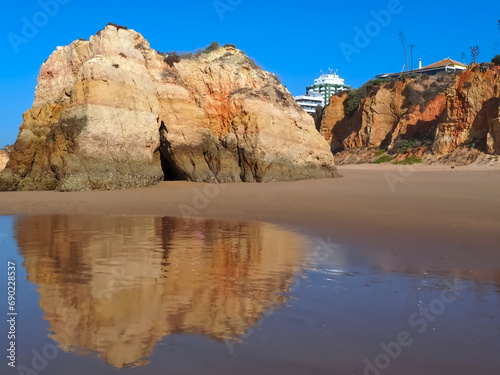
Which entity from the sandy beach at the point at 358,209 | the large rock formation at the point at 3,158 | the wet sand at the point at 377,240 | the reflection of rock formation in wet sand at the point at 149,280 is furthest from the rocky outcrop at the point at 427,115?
the large rock formation at the point at 3,158

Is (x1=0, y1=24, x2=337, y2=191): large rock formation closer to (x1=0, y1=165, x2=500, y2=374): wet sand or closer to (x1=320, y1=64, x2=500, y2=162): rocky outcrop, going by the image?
(x1=0, y1=165, x2=500, y2=374): wet sand

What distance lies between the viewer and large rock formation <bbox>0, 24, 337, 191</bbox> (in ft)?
46.6

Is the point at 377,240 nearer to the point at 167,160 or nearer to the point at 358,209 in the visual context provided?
the point at 358,209

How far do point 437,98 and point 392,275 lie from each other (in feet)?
108

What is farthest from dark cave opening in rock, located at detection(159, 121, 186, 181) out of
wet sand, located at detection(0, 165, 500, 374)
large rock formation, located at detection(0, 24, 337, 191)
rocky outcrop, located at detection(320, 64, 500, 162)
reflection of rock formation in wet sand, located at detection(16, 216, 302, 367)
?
rocky outcrop, located at detection(320, 64, 500, 162)

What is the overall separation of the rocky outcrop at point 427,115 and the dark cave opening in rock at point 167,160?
15.4 meters

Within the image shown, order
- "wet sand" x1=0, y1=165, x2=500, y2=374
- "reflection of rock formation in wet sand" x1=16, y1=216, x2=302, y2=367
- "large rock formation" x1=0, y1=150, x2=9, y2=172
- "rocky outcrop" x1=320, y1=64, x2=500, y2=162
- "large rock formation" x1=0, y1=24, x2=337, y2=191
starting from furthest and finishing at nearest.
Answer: "large rock formation" x1=0, y1=150, x2=9, y2=172, "rocky outcrop" x1=320, y1=64, x2=500, y2=162, "large rock formation" x1=0, y1=24, x2=337, y2=191, "reflection of rock formation in wet sand" x1=16, y1=216, x2=302, y2=367, "wet sand" x1=0, y1=165, x2=500, y2=374

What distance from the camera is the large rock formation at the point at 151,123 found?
559 inches

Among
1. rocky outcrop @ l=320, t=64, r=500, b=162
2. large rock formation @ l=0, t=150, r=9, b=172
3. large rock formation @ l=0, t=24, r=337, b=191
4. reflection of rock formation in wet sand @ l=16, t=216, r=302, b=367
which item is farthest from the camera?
large rock formation @ l=0, t=150, r=9, b=172

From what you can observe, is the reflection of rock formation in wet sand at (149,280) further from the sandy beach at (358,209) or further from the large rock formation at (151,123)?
the large rock formation at (151,123)

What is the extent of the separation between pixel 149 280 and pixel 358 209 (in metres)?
5.79

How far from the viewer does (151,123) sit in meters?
15.0

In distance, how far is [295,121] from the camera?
16766mm

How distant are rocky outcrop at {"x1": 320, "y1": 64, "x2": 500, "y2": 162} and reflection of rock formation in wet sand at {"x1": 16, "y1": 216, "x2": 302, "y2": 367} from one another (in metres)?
20.8
